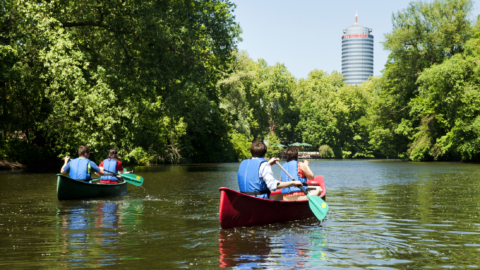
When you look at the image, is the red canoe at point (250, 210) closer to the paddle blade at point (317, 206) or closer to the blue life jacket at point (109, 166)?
the paddle blade at point (317, 206)

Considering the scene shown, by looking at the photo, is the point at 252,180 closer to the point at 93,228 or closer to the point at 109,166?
the point at 93,228

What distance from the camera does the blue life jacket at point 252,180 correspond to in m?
8.75

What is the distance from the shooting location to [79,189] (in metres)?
13.5

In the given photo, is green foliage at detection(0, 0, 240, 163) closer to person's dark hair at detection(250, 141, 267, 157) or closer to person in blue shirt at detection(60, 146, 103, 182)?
person in blue shirt at detection(60, 146, 103, 182)

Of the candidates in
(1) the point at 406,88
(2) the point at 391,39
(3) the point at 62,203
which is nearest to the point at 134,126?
(3) the point at 62,203

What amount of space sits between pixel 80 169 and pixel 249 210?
6710 millimetres

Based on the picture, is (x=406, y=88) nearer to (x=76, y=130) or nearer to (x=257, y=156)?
(x=76, y=130)

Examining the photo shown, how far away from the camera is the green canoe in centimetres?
1302

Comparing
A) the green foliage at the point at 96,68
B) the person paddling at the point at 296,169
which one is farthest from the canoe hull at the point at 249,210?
the green foliage at the point at 96,68

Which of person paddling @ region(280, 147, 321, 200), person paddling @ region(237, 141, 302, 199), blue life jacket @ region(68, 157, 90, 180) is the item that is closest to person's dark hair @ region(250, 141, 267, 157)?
person paddling @ region(237, 141, 302, 199)

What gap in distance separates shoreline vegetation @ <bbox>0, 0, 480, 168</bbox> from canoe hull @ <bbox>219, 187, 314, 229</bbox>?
1395 cm

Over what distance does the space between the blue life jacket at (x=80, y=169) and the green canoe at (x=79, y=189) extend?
31 centimetres

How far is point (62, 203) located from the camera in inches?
506

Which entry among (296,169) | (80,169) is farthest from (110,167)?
(296,169)
